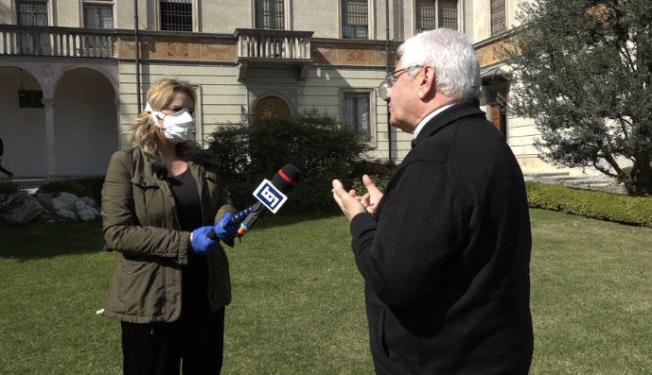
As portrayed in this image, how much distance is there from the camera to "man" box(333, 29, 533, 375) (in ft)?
5.79

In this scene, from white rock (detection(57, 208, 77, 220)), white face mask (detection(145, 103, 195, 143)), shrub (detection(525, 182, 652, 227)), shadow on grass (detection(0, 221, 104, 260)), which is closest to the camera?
white face mask (detection(145, 103, 195, 143))

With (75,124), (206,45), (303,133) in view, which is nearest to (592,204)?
(303,133)

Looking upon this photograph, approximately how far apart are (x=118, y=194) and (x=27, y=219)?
11.1 m

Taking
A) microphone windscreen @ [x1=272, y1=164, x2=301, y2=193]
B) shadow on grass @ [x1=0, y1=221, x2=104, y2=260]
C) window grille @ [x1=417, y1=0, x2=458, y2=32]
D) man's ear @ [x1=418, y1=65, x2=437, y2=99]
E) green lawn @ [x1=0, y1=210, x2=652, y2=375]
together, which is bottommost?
green lawn @ [x1=0, y1=210, x2=652, y2=375]

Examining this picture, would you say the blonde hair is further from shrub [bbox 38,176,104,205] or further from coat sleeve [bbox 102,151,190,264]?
shrub [bbox 38,176,104,205]

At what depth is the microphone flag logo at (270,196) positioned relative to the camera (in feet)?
8.31

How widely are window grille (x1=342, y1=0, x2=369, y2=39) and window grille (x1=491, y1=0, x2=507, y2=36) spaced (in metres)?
5.69

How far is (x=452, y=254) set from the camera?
5.88 feet

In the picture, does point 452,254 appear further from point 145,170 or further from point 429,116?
point 145,170

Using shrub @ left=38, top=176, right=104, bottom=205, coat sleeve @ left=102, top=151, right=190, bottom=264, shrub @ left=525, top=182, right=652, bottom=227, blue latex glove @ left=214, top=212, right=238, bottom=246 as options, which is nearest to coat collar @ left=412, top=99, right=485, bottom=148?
blue latex glove @ left=214, top=212, right=238, bottom=246

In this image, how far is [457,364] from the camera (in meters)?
1.89

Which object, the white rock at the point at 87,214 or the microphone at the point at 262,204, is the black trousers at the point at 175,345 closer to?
the microphone at the point at 262,204

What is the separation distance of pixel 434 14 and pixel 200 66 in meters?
11.4

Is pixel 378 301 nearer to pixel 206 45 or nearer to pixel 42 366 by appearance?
pixel 42 366
